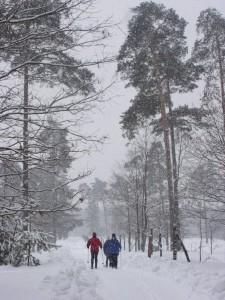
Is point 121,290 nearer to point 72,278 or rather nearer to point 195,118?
point 72,278

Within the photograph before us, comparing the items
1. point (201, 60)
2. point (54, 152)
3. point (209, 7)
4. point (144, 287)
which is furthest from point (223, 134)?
point (209, 7)

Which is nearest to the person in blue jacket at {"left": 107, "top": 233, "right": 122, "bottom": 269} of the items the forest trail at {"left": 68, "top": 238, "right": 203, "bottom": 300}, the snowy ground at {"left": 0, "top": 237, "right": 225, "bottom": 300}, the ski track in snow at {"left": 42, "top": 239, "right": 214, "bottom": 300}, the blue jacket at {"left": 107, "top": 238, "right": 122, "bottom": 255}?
the blue jacket at {"left": 107, "top": 238, "right": 122, "bottom": 255}

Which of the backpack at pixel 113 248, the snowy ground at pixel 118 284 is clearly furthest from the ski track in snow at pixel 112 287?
the backpack at pixel 113 248

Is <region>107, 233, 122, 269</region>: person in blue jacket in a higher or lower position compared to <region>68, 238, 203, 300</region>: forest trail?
higher

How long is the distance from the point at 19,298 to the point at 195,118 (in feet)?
50.8

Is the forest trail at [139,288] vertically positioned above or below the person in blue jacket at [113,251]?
below

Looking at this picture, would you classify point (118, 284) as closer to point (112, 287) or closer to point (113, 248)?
point (112, 287)

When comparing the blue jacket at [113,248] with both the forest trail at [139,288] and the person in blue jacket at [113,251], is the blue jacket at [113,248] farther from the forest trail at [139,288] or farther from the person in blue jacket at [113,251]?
the forest trail at [139,288]

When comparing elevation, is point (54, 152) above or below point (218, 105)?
below

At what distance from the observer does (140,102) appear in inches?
757

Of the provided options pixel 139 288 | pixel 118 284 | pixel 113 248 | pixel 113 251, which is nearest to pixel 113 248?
pixel 113 248

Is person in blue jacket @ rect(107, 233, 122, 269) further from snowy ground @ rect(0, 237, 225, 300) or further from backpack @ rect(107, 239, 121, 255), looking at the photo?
snowy ground @ rect(0, 237, 225, 300)

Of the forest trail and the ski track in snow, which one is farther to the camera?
the forest trail

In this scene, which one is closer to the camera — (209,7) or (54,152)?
(54,152)
